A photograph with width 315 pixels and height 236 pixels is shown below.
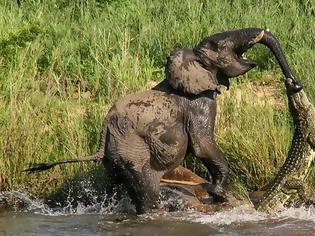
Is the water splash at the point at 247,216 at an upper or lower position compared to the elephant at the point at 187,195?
lower

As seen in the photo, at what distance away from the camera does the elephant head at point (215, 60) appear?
856cm

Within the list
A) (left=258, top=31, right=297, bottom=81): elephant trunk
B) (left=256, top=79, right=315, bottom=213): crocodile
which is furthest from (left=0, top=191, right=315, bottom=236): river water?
(left=258, top=31, right=297, bottom=81): elephant trunk

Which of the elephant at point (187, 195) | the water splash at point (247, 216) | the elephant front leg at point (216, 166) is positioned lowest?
the water splash at point (247, 216)

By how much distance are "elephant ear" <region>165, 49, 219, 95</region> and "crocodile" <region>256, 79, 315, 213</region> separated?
67 cm

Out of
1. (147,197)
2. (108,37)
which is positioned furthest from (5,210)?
(108,37)

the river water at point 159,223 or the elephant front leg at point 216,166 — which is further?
the elephant front leg at point 216,166

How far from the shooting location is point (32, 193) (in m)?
9.34

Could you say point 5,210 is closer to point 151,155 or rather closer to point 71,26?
point 151,155

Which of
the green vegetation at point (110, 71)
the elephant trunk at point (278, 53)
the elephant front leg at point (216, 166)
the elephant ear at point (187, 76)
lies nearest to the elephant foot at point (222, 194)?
the elephant front leg at point (216, 166)

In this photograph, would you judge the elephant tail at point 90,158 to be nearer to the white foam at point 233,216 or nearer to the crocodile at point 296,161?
the white foam at point 233,216

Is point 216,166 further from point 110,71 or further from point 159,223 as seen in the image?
point 110,71

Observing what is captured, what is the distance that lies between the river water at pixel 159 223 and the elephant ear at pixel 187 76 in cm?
102

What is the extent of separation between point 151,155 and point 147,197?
0.34 metres

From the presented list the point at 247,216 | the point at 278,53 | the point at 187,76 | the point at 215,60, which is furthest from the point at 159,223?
the point at 278,53
